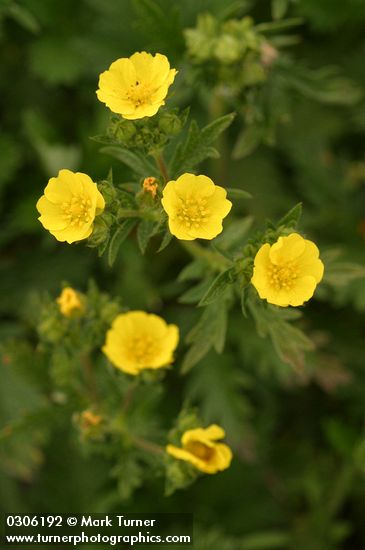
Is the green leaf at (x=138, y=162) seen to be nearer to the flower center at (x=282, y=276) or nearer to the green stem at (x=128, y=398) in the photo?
the flower center at (x=282, y=276)

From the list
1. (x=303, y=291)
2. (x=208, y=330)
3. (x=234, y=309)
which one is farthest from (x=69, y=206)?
(x=234, y=309)

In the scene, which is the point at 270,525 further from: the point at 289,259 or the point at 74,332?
the point at 289,259

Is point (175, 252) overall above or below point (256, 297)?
above

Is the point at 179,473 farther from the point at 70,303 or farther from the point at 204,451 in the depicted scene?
the point at 70,303

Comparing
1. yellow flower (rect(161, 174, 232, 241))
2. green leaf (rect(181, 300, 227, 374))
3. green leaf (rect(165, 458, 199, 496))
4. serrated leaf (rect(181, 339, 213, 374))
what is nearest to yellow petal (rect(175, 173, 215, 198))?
yellow flower (rect(161, 174, 232, 241))

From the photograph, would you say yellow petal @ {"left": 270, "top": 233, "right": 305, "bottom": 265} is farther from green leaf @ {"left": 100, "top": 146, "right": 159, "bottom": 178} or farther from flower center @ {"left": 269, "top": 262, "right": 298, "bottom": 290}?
green leaf @ {"left": 100, "top": 146, "right": 159, "bottom": 178}

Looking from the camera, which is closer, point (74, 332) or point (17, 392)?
point (74, 332)

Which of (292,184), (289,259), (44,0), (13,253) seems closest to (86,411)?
(289,259)
